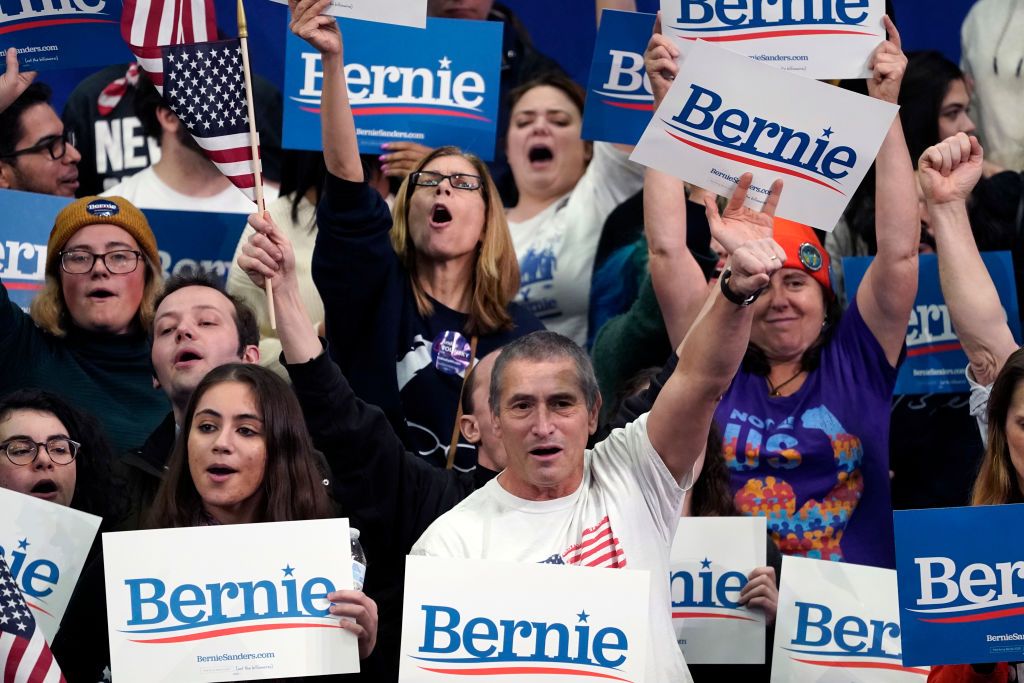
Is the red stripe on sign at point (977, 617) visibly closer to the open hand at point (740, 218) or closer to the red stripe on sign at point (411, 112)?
the open hand at point (740, 218)

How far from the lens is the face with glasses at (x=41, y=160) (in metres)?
5.54

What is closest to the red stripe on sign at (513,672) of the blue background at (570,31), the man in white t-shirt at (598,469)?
the man in white t-shirt at (598,469)

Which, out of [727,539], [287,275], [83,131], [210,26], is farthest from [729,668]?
[83,131]

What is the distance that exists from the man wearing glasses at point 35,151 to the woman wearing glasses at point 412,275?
1340mm

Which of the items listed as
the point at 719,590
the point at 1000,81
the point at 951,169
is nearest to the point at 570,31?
the point at 1000,81

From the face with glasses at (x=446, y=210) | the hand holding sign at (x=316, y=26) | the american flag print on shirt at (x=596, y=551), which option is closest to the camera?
the american flag print on shirt at (x=596, y=551)

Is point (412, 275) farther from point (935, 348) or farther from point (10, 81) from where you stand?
point (935, 348)

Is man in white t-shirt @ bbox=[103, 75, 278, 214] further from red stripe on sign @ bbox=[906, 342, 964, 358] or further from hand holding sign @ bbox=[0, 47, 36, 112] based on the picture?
red stripe on sign @ bbox=[906, 342, 964, 358]

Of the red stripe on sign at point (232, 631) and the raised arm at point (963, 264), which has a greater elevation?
the raised arm at point (963, 264)

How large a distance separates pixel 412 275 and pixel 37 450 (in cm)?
125

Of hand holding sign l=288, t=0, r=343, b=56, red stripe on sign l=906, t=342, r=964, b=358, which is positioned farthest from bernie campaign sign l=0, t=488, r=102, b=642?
red stripe on sign l=906, t=342, r=964, b=358

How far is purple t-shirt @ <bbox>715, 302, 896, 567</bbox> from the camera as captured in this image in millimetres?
4680

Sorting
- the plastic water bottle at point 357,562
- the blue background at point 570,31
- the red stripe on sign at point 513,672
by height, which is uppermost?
the blue background at point 570,31

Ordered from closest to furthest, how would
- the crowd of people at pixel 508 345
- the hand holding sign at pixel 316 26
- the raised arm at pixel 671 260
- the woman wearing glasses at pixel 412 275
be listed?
the crowd of people at pixel 508 345 → the hand holding sign at pixel 316 26 → the woman wearing glasses at pixel 412 275 → the raised arm at pixel 671 260
